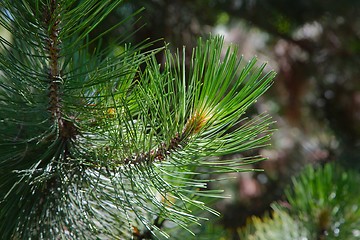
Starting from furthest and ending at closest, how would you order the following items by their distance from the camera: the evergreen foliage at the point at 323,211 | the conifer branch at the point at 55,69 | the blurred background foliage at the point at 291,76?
the blurred background foliage at the point at 291,76, the evergreen foliage at the point at 323,211, the conifer branch at the point at 55,69

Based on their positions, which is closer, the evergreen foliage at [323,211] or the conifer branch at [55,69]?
the conifer branch at [55,69]

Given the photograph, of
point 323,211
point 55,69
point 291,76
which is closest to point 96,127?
point 55,69

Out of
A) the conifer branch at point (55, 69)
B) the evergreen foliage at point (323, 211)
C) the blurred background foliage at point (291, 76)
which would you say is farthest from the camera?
the blurred background foliage at point (291, 76)

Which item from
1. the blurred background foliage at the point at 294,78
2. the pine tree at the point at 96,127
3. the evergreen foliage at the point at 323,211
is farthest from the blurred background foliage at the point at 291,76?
the pine tree at the point at 96,127

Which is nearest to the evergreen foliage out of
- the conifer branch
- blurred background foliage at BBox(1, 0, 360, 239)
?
the conifer branch

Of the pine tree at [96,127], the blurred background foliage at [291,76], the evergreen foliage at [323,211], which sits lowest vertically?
the pine tree at [96,127]

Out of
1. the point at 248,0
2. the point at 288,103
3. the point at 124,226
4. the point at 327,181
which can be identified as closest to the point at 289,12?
the point at 248,0

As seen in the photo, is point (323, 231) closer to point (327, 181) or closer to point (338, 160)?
point (327, 181)

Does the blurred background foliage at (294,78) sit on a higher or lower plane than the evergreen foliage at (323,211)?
higher

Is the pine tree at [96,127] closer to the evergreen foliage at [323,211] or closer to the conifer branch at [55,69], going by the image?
the conifer branch at [55,69]

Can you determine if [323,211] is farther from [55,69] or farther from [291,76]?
[291,76]
